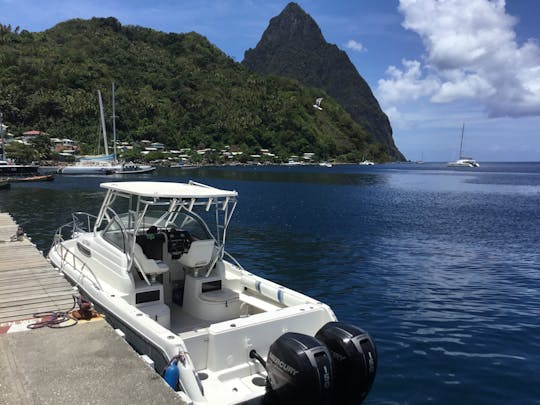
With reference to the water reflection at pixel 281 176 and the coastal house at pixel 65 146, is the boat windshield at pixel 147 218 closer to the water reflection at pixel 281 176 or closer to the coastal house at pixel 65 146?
the water reflection at pixel 281 176

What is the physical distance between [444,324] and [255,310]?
6423 millimetres

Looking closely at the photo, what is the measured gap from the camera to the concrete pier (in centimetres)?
463

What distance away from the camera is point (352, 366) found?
586 centimetres

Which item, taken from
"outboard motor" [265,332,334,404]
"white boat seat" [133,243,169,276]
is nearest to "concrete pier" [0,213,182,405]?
"white boat seat" [133,243,169,276]

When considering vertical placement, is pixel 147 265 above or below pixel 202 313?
above

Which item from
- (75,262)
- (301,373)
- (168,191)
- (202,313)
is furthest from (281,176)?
(301,373)

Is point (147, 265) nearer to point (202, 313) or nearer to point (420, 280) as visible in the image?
point (202, 313)

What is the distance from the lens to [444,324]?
11.8 metres

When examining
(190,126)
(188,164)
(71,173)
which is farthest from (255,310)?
(190,126)

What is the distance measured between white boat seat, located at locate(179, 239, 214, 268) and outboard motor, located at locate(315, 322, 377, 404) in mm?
3227

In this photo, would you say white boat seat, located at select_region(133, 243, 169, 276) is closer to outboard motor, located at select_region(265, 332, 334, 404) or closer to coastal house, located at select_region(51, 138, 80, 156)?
outboard motor, located at select_region(265, 332, 334, 404)

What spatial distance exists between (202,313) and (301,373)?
327 cm

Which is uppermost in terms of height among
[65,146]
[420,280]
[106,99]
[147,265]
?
[106,99]

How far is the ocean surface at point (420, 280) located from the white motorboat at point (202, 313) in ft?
9.17
